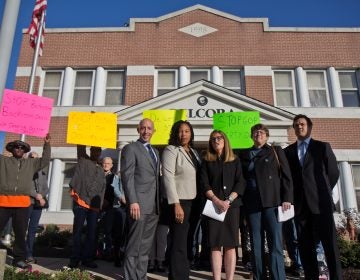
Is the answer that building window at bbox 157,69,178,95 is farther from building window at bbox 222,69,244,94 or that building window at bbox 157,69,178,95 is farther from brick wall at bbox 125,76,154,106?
building window at bbox 222,69,244,94

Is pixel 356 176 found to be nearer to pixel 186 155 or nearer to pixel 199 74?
pixel 199 74

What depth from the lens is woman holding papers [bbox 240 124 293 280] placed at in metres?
3.99

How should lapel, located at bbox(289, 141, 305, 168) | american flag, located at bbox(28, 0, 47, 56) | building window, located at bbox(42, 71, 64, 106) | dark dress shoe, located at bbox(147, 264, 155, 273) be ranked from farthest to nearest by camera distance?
building window, located at bbox(42, 71, 64, 106) → american flag, located at bbox(28, 0, 47, 56) → dark dress shoe, located at bbox(147, 264, 155, 273) → lapel, located at bbox(289, 141, 305, 168)

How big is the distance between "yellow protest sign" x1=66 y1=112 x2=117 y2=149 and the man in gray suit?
2.50m

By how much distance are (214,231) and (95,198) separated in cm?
243

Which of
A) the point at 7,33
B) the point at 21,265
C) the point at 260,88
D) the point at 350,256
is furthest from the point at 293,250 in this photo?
the point at 260,88

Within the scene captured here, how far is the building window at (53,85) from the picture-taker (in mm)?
12212

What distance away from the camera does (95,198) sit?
5.59m

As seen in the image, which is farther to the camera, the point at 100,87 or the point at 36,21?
the point at 100,87

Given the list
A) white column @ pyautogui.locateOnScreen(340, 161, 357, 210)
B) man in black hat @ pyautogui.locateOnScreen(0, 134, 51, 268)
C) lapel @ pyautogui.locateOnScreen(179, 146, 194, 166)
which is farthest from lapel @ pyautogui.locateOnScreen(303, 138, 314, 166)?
white column @ pyautogui.locateOnScreen(340, 161, 357, 210)

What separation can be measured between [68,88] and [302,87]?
8.40m

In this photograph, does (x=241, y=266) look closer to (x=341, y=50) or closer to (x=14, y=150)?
(x=14, y=150)

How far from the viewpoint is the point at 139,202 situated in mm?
4039

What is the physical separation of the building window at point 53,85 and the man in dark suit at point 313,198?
988cm
